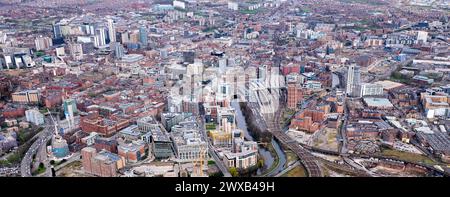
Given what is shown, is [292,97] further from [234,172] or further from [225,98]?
[234,172]

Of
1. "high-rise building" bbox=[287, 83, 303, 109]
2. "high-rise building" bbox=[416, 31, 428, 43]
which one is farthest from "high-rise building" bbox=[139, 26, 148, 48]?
"high-rise building" bbox=[416, 31, 428, 43]

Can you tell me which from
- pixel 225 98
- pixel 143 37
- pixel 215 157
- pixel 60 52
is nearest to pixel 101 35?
pixel 143 37

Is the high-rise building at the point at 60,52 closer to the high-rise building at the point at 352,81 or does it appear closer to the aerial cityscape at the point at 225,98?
the aerial cityscape at the point at 225,98

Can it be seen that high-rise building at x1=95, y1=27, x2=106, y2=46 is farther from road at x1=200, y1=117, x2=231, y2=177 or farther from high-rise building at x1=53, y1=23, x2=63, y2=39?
road at x1=200, y1=117, x2=231, y2=177

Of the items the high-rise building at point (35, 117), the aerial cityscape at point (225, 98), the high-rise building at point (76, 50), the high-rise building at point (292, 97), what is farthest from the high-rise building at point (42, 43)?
the high-rise building at point (292, 97)

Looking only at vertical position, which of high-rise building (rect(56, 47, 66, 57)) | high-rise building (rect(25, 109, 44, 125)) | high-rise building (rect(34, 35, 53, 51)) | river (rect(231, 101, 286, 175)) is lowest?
river (rect(231, 101, 286, 175))
